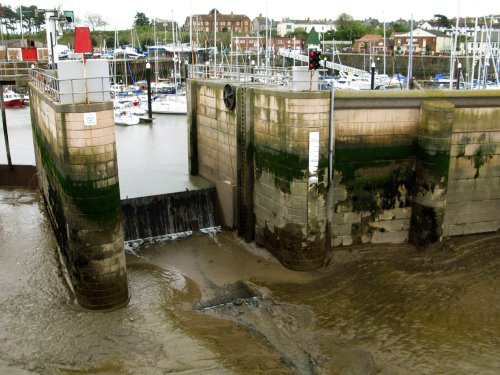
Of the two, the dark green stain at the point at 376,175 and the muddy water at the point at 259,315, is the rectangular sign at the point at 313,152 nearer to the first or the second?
the dark green stain at the point at 376,175

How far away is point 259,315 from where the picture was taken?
14.0 m

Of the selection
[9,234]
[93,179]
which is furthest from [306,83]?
[9,234]

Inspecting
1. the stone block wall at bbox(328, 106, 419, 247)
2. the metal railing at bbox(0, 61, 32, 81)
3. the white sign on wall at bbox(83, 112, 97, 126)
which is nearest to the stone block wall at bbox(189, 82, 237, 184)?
the stone block wall at bbox(328, 106, 419, 247)

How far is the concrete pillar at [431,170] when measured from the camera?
671 inches

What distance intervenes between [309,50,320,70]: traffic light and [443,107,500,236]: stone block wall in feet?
18.8

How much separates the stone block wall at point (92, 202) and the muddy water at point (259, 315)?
2.61 ft

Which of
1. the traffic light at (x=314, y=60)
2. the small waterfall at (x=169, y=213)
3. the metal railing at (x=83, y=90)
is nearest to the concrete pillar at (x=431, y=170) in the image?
the traffic light at (x=314, y=60)

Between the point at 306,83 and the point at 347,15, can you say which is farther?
the point at 347,15

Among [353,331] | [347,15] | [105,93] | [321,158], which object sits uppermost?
[347,15]

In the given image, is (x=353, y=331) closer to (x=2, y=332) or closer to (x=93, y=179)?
(x=93, y=179)

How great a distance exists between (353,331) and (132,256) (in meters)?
7.98

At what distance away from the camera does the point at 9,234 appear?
65.4ft

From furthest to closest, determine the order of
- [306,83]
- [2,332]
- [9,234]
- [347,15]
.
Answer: [347,15] → [9,234] → [306,83] → [2,332]

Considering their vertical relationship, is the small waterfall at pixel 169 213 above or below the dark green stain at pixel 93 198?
below
